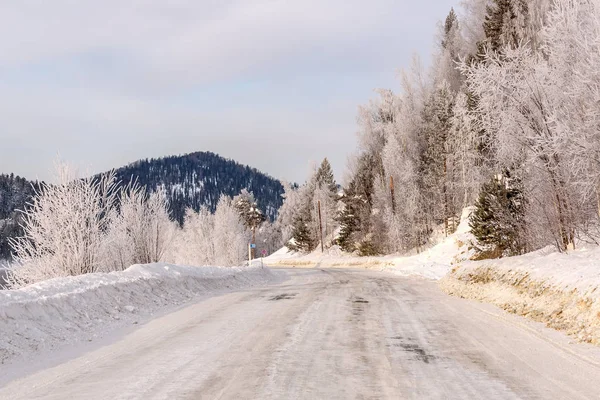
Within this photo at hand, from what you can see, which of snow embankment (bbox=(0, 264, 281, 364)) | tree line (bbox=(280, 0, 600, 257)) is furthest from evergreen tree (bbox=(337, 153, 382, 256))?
snow embankment (bbox=(0, 264, 281, 364))

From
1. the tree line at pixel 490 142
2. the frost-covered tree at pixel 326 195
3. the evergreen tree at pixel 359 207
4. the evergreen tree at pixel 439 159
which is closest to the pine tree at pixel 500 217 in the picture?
the tree line at pixel 490 142

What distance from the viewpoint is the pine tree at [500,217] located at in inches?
971

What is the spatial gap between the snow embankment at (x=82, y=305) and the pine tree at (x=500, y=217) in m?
16.2

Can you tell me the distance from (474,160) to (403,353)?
39548 millimetres

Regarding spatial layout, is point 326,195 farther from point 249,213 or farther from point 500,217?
point 500,217

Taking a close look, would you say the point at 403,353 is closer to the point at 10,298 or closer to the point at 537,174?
the point at 10,298

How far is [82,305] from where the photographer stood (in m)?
10.9

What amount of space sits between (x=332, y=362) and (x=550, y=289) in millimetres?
6046

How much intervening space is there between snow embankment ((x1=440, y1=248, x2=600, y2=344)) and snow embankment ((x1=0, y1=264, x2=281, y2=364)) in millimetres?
8851

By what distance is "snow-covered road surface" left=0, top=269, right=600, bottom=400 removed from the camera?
203 inches

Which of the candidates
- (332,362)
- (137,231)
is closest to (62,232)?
(137,231)

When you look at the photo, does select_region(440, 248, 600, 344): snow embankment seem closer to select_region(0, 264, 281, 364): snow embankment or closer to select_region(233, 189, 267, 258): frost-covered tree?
select_region(0, 264, 281, 364): snow embankment

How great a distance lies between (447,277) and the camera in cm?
1875

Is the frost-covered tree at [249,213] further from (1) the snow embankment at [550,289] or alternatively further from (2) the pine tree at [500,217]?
(1) the snow embankment at [550,289]
